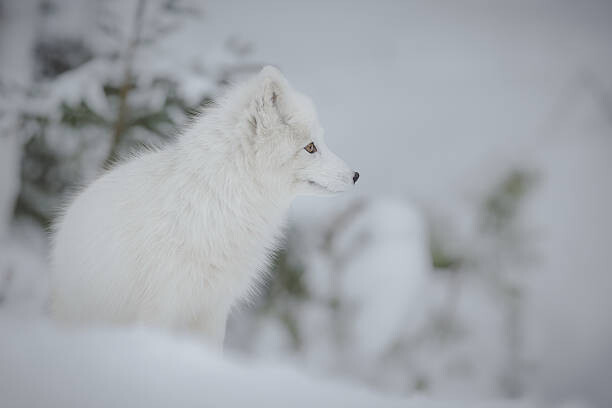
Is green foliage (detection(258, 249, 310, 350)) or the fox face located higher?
the fox face

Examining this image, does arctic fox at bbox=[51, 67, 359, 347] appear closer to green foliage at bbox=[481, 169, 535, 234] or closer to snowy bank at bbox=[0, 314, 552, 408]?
snowy bank at bbox=[0, 314, 552, 408]

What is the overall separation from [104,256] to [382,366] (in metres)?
3.55

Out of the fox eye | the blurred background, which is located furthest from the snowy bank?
the fox eye

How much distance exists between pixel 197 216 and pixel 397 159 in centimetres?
471

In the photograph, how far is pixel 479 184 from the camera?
Answer: 214 inches

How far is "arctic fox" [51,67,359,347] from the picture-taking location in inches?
73.7

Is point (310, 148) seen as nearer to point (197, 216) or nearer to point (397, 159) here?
point (197, 216)

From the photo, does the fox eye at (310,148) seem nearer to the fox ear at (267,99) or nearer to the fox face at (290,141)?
the fox face at (290,141)

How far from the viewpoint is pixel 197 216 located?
1922mm

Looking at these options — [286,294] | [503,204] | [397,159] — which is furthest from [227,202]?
[397,159]

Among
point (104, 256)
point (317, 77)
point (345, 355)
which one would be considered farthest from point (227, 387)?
point (317, 77)

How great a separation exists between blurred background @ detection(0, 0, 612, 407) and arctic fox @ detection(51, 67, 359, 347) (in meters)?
0.72

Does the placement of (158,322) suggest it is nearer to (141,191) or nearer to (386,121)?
(141,191)

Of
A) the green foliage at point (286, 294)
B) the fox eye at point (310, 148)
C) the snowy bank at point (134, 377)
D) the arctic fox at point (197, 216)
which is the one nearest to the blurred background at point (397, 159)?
the green foliage at point (286, 294)
